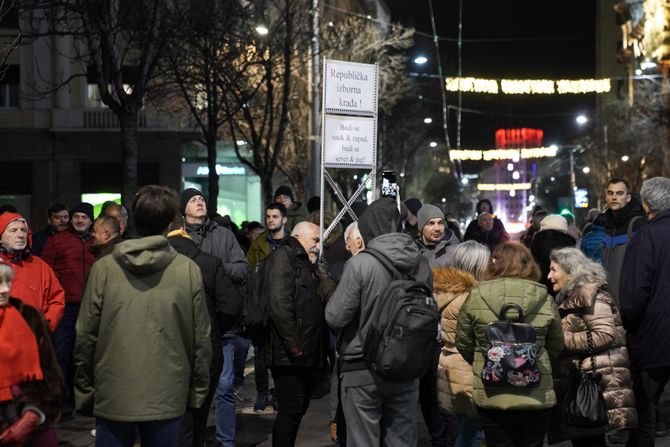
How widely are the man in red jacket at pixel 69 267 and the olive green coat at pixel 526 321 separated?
18.1ft

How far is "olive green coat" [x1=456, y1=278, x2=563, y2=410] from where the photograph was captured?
584cm

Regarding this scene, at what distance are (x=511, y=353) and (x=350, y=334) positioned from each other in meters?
0.98

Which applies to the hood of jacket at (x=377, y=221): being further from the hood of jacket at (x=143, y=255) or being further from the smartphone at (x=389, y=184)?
the smartphone at (x=389, y=184)

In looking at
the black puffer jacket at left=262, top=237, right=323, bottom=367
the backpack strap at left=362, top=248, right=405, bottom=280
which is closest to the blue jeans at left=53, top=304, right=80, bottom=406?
the black puffer jacket at left=262, top=237, right=323, bottom=367

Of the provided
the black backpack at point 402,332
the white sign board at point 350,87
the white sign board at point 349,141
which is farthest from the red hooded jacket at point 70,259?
the black backpack at point 402,332

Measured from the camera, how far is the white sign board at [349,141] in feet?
34.6

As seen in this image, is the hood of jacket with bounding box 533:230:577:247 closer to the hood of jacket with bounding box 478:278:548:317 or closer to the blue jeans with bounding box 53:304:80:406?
the hood of jacket with bounding box 478:278:548:317

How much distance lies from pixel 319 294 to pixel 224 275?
2.56 ft

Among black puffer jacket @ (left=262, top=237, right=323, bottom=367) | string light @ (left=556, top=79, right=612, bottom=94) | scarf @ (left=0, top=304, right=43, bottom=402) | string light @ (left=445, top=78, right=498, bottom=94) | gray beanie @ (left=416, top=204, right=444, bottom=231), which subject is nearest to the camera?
scarf @ (left=0, top=304, right=43, bottom=402)

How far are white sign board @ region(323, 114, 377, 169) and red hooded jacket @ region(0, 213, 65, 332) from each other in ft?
11.4

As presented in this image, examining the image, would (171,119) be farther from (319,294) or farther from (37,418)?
(37,418)

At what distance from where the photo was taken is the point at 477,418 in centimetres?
680

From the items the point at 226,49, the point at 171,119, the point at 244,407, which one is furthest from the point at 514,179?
the point at 244,407

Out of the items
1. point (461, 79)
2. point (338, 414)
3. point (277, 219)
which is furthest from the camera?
point (461, 79)
